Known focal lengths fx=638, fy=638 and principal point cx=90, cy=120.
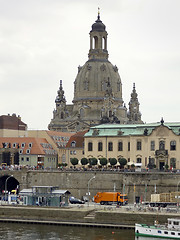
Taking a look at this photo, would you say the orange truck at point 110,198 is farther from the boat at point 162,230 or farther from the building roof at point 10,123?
the building roof at point 10,123

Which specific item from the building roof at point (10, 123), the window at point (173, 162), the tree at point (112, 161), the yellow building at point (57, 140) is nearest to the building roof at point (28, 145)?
the yellow building at point (57, 140)

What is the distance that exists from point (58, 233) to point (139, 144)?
4211cm

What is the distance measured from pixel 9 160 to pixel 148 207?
59.4 meters

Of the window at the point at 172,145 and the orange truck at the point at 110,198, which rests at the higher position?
the window at the point at 172,145

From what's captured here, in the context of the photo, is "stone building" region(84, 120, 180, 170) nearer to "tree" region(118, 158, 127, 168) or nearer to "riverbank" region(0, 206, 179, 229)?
"tree" region(118, 158, 127, 168)

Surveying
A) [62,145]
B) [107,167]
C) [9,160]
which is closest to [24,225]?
[107,167]

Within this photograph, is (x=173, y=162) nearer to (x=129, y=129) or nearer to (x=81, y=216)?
(x=129, y=129)

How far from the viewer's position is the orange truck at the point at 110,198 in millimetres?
102838

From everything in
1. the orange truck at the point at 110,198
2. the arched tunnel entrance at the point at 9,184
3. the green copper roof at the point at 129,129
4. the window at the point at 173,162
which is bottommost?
the orange truck at the point at 110,198

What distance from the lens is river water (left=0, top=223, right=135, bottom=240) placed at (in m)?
79.9

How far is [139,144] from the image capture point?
A: 399ft

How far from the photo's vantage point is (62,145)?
16088 cm

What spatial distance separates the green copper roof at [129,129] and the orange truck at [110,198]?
20.1 meters

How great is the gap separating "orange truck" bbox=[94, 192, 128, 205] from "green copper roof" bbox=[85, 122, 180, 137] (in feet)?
66.0
